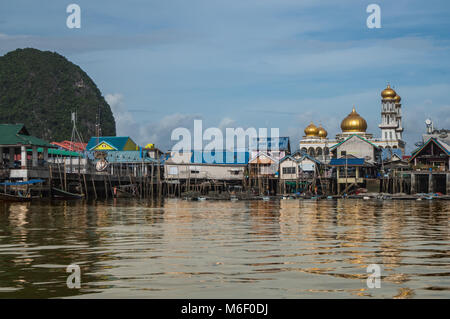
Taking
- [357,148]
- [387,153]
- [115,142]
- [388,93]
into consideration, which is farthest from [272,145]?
[388,93]

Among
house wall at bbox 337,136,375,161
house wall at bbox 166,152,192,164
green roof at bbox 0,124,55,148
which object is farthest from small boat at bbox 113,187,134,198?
house wall at bbox 337,136,375,161

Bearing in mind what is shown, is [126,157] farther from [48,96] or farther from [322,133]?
[48,96]

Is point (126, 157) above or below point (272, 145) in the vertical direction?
below

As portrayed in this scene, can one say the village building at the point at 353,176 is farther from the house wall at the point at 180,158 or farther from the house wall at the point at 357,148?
the house wall at the point at 180,158

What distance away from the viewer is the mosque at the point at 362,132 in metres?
124

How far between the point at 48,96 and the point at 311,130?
260ft

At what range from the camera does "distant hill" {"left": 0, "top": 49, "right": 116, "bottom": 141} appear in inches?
6476

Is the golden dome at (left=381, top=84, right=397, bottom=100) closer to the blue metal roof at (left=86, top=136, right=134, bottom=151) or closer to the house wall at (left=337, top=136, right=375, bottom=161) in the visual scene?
the house wall at (left=337, top=136, right=375, bottom=161)

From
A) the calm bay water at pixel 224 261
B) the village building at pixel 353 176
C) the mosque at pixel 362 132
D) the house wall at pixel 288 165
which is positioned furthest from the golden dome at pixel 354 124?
the calm bay water at pixel 224 261

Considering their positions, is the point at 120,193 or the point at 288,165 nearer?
the point at 120,193

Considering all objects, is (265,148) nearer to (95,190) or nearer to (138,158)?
(138,158)

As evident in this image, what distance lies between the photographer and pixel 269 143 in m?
111

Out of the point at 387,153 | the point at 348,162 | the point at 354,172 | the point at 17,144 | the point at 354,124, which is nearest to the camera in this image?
the point at 17,144

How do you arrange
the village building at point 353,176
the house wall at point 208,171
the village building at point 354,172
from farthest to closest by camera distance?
the house wall at point 208,171, the village building at point 354,172, the village building at point 353,176
